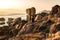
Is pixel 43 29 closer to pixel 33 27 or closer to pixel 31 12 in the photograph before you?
pixel 33 27

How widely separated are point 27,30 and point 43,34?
670cm

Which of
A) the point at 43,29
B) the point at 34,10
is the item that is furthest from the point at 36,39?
the point at 34,10

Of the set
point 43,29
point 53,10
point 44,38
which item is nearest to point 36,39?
point 44,38

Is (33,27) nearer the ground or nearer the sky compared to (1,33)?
nearer the sky

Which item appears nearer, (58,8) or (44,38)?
(44,38)

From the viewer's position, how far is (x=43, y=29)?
131ft

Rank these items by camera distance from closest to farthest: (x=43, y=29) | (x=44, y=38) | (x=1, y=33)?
(x=44, y=38), (x=43, y=29), (x=1, y=33)

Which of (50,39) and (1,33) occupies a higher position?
(50,39)

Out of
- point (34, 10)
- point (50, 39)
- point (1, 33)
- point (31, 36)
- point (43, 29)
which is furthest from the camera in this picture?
point (34, 10)

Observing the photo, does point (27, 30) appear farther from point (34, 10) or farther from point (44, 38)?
point (34, 10)

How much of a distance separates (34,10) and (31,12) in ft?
6.67

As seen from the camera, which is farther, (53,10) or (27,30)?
(53,10)

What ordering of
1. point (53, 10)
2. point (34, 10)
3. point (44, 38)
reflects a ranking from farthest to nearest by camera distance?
point (34, 10)
point (53, 10)
point (44, 38)

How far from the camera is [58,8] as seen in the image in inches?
2852
